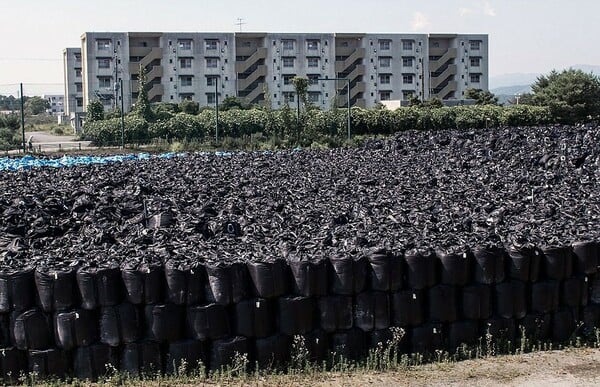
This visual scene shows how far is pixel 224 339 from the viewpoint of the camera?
332 inches

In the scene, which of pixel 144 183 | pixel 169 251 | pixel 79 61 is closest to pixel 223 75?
pixel 79 61

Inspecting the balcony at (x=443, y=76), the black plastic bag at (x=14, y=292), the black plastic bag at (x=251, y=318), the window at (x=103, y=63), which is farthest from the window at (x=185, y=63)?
the black plastic bag at (x=251, y=318)

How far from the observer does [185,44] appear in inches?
3073

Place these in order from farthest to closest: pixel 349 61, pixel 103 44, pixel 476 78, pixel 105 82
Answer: pixel 476 78
pixel 349 61
pixel 103 44
pixel 105 82

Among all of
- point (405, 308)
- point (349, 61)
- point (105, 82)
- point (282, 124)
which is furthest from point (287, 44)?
point (405, 308)

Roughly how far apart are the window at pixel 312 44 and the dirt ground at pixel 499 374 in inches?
2927

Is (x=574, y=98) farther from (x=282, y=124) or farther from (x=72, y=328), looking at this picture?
(x=72, y=328)

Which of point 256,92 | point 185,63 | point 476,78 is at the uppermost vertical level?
point 185,63

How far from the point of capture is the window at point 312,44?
81.4 meters

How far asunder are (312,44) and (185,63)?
1361 cm

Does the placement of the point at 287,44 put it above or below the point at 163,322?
above

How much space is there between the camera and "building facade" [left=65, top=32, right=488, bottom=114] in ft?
250

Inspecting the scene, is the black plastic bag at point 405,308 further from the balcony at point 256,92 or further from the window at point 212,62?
the window at point 212,62

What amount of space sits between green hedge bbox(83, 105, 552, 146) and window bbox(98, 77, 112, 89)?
28.8 meters
